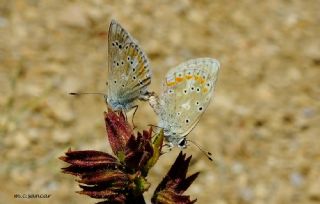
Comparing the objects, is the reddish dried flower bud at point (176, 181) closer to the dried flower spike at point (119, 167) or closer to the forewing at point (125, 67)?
the dried flower spike at point (119, 167)

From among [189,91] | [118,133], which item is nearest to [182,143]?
[189,91]

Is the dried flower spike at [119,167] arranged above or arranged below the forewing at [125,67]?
below

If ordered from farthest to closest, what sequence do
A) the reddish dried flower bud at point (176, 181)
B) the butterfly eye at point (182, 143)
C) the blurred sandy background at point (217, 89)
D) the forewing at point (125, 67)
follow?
1. the blurred sandy background at point (217, 89)
2. the forewing at point (125, 67)
3. the butterfly eye at point (182, 143)
4. the reddish dried flower bud at point (176, 181)

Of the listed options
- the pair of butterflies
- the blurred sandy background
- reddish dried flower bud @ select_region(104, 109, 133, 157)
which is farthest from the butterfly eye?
the blurred sandy background

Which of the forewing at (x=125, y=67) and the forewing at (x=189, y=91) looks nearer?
the forewing at (x=189, y=91)

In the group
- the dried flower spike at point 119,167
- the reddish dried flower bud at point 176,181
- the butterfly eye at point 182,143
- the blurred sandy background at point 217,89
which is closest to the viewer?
the dried flower spike at point 119,167

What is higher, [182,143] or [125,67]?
[125,67]

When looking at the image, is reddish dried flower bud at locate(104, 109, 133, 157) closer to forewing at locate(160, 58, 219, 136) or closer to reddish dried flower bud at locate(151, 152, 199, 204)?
reddish dried flower bud at locate(151, 152, 199, 204)

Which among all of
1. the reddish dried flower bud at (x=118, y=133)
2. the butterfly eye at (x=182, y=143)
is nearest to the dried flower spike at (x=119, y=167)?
the reddish dried flower bud at (x=118, y=133)

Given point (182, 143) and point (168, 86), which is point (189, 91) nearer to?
point (168, 86)
